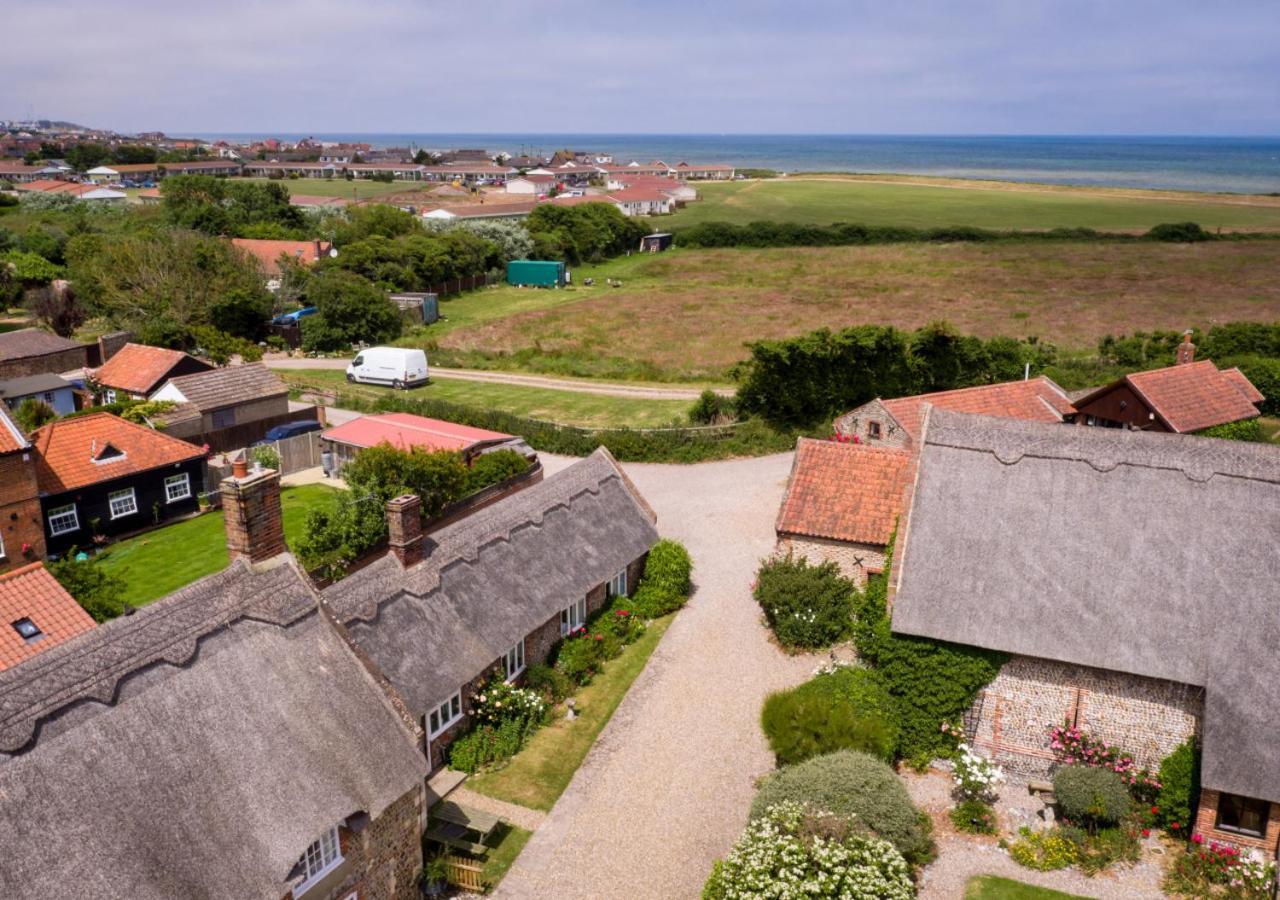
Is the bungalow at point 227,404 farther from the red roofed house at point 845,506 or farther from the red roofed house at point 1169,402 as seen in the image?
the red roofed house at point 1169,402

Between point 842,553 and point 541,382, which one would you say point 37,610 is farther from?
point 541,382

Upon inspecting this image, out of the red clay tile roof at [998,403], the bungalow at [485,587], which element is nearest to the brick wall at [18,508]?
the bungalow at [485,587]

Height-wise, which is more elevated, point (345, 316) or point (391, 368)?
point (345, 316)

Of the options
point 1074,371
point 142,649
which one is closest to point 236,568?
point 142,649

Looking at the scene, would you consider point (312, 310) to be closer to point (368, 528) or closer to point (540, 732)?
point (368, 528)

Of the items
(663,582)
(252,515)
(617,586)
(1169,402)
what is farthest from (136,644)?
(1169,402)

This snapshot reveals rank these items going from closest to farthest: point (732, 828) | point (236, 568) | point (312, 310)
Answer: point (236, 568), point (732, 828), point (312, 310)
